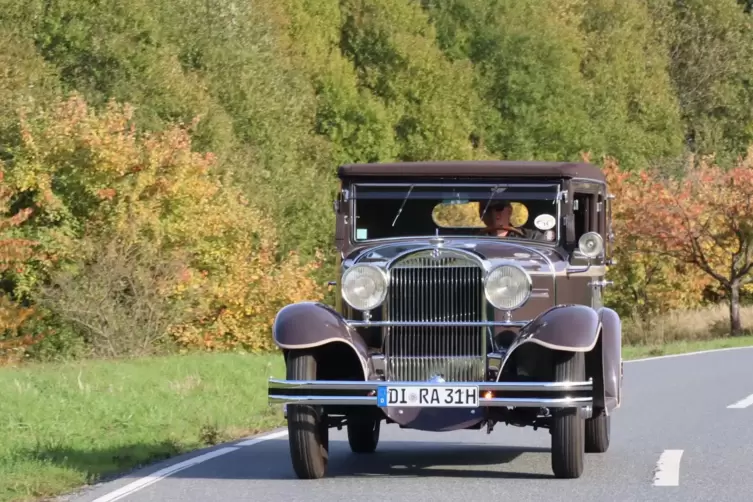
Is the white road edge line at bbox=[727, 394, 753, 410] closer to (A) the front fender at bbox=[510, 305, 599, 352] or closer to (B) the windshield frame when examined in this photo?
(B) the windshield frame

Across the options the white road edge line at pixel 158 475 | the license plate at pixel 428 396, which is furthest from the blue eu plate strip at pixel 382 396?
the white road edge line at pixel 158 475

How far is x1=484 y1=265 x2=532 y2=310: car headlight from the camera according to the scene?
10609 millimetres

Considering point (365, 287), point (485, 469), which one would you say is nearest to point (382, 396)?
point (365, 287)

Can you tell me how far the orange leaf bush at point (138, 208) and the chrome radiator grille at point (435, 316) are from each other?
19.2 metres

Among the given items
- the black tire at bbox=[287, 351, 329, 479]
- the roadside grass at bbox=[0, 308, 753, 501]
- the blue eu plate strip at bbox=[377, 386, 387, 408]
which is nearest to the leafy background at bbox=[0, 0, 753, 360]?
the roadside grass at bbox=[0, 308, 753, 501]

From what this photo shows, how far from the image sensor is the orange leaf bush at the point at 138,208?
30859 millimetres

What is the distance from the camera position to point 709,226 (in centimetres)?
4084

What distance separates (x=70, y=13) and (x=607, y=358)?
103 feet

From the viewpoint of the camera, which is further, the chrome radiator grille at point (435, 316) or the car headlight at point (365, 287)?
the car headlight at point (365, 287)

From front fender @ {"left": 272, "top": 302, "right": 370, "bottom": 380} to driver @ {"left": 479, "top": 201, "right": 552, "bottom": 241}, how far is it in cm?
179

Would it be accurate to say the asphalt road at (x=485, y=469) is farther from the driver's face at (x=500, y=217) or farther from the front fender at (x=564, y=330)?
the driver's face at (x=500, y=217)

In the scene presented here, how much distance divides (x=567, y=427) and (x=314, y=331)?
1775mm

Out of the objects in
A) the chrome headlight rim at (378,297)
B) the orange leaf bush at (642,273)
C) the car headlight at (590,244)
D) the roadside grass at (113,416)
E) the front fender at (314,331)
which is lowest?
the orange leaf bush at (642,273)

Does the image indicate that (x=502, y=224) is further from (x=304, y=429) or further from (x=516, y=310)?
(x=304, y=429)
